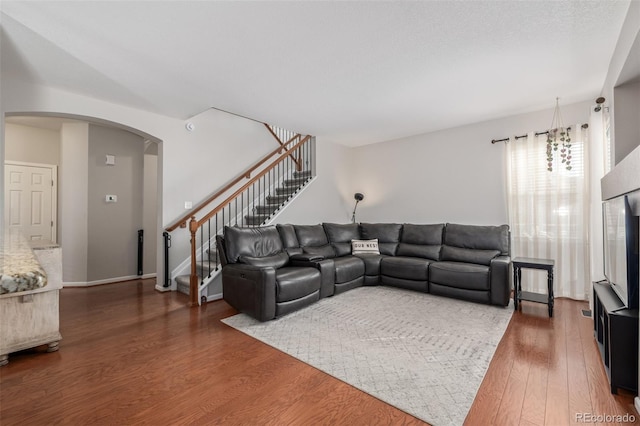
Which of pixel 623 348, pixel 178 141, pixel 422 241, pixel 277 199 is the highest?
pixel 178 141

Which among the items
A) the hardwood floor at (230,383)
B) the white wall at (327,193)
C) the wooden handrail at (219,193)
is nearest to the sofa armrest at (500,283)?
the hardwood floor at (230,383)

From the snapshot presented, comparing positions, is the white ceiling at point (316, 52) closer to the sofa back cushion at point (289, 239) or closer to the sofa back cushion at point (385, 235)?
the sofa back cushion at point (289, 239)

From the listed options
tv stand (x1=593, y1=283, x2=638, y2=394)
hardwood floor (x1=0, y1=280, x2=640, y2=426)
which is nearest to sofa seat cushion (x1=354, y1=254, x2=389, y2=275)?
hardwood floor (x1=0, y1=280, x2=640, y2=426)

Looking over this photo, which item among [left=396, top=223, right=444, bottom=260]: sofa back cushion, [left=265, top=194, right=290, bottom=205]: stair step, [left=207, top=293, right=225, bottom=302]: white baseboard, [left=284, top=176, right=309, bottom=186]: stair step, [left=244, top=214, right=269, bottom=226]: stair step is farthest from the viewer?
[left=284, top=176, right=309, bottom=186]: stair step

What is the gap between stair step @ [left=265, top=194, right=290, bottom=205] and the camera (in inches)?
208

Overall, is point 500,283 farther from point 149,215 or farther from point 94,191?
point 94,191

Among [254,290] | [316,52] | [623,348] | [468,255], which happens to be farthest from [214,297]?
[623,348]

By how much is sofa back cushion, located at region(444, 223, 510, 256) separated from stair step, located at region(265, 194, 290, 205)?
283cm

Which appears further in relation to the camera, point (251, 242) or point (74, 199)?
point (74, 199)

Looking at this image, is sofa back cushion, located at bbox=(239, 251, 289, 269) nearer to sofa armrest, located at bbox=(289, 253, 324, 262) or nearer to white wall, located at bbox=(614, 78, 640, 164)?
sofa armrest, located at bbox=(289, 253, 324, 262)

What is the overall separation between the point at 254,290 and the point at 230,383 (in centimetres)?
110

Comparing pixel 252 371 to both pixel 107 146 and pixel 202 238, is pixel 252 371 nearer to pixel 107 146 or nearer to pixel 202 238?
pixel 202 238

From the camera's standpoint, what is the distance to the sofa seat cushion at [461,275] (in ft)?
11.4

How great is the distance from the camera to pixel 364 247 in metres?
4.80
